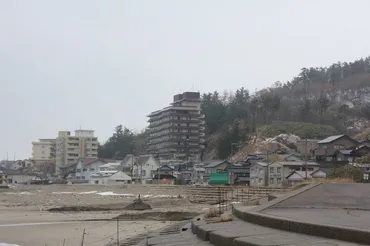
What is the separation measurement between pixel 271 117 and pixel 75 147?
174 feet

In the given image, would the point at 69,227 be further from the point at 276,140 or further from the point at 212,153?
the point at 212,153

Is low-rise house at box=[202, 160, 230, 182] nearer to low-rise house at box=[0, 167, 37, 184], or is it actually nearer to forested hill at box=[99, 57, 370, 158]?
forested hill at box=[99, 57, 370, 158]

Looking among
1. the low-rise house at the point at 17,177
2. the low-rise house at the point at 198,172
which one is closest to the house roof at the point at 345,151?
the low-rise house at the point at 198,172

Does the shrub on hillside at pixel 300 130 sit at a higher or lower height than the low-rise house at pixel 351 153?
higher

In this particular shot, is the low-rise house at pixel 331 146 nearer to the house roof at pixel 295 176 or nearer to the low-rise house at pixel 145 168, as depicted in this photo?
the house roof at pixel 295 176

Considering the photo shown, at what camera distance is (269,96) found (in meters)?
95.5

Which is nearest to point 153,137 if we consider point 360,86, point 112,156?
point 112,156

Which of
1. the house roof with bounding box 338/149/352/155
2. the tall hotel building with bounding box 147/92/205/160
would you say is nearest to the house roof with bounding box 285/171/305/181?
the house roof with bounding box 338/149/352/155

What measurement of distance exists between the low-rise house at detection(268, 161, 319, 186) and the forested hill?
2323 cm

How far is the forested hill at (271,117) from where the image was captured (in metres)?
90.6

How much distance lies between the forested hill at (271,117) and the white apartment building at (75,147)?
4.37 m

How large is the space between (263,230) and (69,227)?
14.3 meters

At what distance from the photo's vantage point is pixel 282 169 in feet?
187

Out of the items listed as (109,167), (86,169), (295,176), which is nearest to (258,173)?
(295,176)
